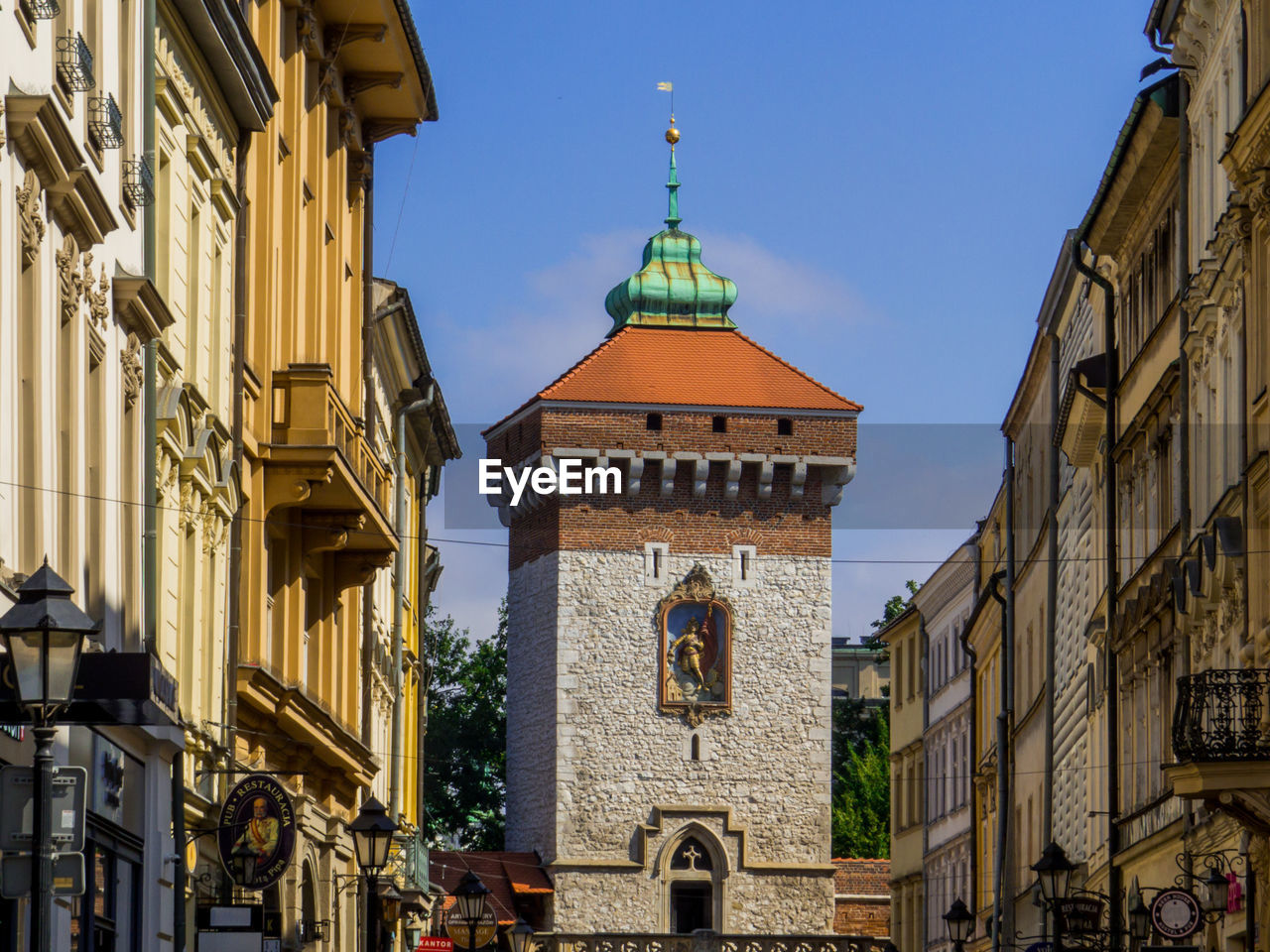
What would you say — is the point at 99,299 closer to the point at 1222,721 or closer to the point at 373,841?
the point at 373,841

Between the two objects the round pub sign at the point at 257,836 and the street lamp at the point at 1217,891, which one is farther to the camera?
the street lamp at the point at 1217,891

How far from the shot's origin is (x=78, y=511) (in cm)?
1409

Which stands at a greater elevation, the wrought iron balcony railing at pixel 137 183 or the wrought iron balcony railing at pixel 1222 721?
the wrought iron balcony railing at pixel 137 183

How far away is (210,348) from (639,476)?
4848 cm

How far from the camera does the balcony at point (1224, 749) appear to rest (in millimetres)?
15961

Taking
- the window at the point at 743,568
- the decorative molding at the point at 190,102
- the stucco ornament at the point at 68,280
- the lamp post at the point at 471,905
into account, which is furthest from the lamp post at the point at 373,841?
the window at the point at 743,568

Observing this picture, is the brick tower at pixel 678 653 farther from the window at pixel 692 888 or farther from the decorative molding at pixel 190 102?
the decorative molding at pixel 190 102

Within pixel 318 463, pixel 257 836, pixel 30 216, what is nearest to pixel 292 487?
pixel 318 463

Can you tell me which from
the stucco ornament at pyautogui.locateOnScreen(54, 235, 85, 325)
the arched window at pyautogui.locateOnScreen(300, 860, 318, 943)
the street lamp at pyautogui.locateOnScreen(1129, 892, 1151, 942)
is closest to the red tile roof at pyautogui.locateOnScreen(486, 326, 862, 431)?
the arched window at pyautogui.locateOnScreen(300, 860, 318, 943)

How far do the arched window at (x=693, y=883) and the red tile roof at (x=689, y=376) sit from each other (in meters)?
11.7

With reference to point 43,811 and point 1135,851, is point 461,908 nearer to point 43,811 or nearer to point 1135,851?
point 1135,851

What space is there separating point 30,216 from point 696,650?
54.2 meters

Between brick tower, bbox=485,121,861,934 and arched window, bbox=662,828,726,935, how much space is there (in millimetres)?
49

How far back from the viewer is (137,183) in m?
16.0
